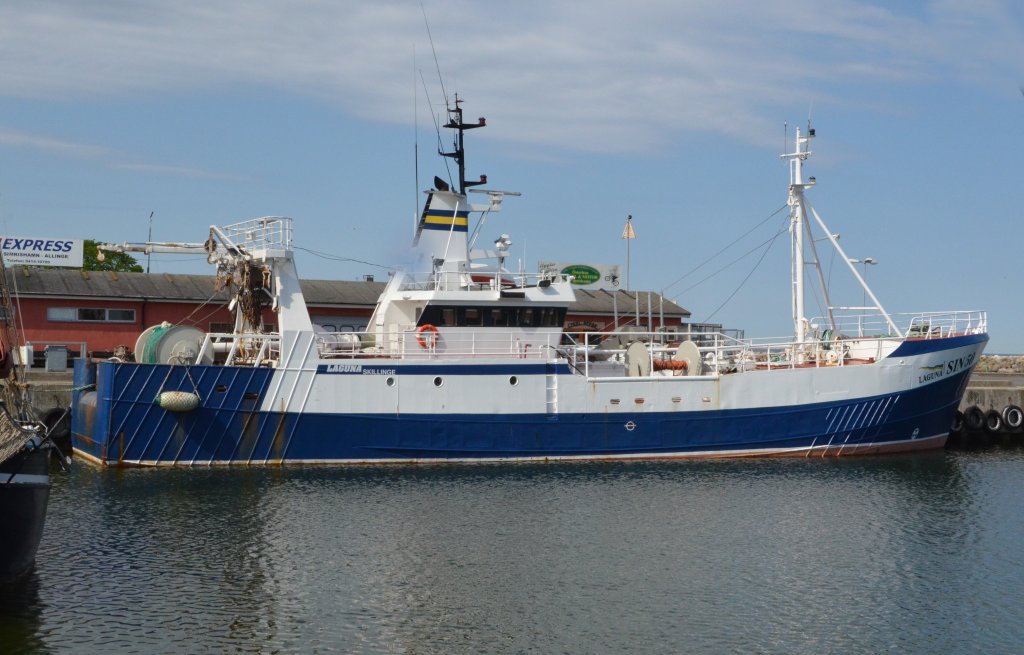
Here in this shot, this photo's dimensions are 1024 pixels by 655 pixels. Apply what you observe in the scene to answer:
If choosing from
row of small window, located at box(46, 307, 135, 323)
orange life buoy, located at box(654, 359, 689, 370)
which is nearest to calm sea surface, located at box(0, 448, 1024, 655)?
orange life buoy, located at box(654, 359, 689, 370)

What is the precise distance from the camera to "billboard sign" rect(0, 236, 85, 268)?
44031mm

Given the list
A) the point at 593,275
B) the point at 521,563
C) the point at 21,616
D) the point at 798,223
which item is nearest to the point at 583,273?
the point at 593,275

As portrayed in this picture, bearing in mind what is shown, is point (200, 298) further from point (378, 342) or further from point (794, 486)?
point (794, 486)

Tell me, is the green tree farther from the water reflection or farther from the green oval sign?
the water reflection

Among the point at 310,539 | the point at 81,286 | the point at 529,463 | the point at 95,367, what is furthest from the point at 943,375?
the point at 81,286

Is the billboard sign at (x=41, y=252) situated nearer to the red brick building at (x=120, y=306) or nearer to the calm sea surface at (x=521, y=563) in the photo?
the red brick building at (x=120, y=306)

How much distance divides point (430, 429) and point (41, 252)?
2277 centimetres

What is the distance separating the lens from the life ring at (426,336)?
30.7 metres

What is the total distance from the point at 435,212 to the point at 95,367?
10691 millimetres

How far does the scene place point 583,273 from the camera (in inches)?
2045

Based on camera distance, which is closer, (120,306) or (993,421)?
(993,421)

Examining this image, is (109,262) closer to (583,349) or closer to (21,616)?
(583,349)

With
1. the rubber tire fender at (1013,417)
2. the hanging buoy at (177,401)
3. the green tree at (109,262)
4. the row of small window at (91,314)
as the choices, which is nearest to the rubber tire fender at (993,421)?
the rubber tire fender at (1013,417)

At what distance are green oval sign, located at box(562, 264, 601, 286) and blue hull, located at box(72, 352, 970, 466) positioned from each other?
20.8m
